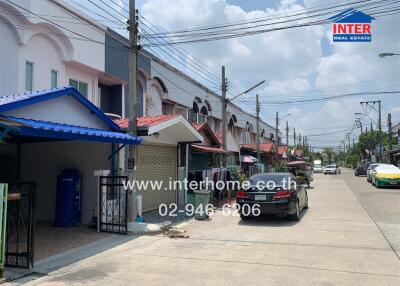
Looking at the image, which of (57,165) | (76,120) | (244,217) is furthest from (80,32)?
(244,217)

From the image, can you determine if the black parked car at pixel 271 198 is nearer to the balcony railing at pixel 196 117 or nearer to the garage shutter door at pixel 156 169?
the garage shutter door at pixel 156 169

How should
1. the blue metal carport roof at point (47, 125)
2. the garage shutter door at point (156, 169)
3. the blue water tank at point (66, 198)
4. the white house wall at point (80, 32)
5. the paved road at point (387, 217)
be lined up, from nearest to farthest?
1. the blue metal carport roof at point (47, 125)
2. the paved road at point (387, 217)
3. the blue water tank at point (66, 198)
4. the white house wall at point (80, 32)
5. the garage shutter door at point (156, 169)

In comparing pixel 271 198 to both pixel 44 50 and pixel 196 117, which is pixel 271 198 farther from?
pixel 196 117

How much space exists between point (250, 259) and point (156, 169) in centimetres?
832

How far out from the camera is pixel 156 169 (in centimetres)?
1566

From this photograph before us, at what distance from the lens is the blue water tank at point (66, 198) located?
11.5 metres

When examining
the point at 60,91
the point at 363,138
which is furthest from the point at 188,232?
the point at 363,138

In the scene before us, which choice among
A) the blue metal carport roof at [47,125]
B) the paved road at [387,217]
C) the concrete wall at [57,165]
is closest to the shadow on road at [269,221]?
the paved road at [387,217]

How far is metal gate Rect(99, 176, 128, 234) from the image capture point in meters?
11.0

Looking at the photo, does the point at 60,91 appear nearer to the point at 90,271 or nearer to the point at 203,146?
the point at 90,271

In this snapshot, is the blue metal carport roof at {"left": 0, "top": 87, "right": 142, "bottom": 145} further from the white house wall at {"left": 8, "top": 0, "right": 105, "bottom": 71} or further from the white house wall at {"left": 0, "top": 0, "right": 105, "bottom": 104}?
the white house wall at {"left": 8, "top": 0, "right": 105, "bottom": 71}

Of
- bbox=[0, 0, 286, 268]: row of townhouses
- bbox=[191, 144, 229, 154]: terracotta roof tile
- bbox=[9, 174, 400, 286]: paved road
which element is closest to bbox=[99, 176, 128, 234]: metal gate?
bbox=[0, 0, 286, 268]: row of townhouses

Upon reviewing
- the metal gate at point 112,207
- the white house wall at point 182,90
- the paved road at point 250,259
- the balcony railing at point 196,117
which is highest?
the white house wall at point 182,90

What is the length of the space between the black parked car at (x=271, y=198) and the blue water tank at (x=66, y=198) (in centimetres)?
495
